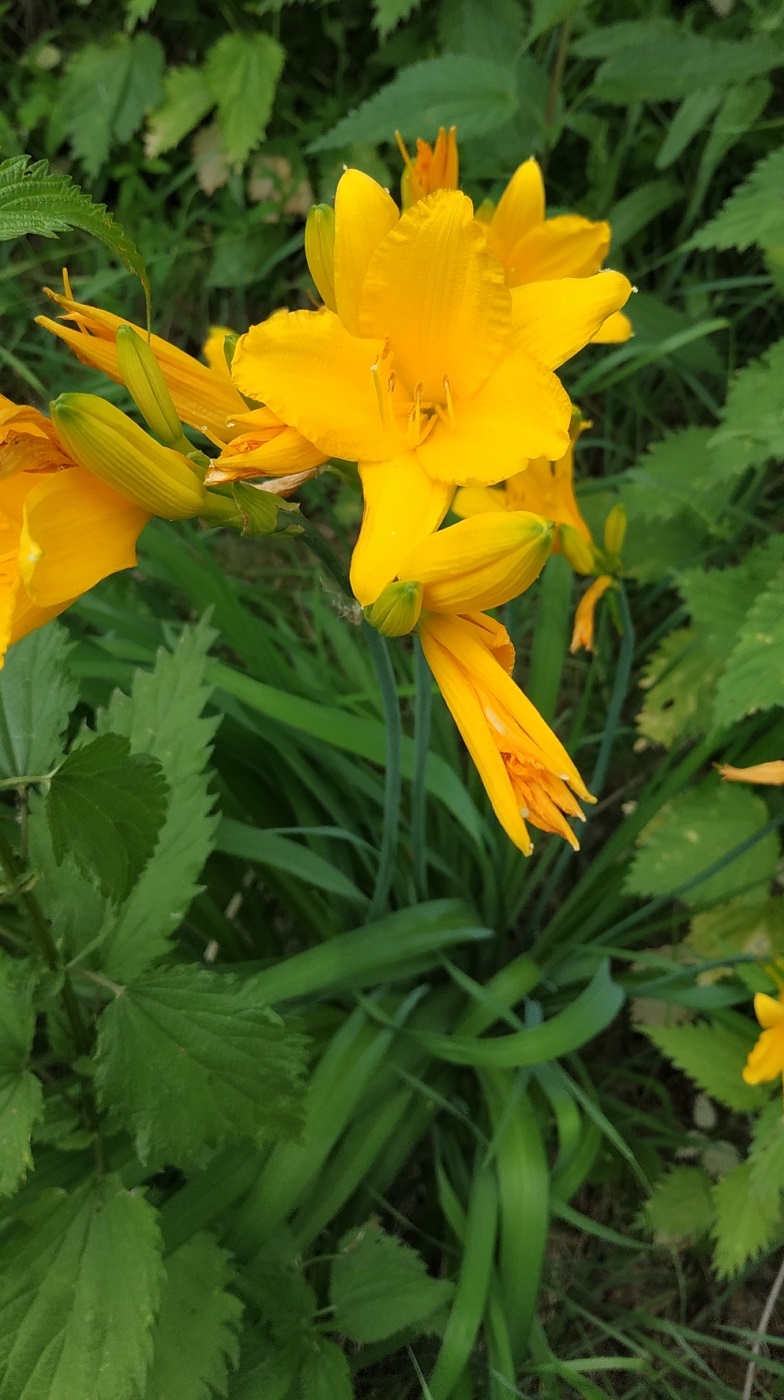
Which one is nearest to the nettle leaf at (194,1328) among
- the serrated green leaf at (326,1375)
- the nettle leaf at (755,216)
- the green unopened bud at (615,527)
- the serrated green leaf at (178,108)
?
the serrated green leaf at (326,1375)

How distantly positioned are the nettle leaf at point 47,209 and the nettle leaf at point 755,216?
0.96 m

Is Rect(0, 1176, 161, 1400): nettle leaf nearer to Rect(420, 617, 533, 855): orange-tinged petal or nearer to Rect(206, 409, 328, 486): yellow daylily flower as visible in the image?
Rect(420, 617, 533, 855): orange-tinged petal

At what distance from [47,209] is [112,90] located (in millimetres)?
1693

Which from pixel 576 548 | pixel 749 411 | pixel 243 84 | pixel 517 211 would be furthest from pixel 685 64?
pixel 576 548

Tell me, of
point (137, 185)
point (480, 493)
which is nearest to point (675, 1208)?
point (480, 493)

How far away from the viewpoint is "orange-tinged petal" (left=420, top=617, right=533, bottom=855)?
598 mm

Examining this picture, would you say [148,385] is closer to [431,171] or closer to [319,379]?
[319,379]

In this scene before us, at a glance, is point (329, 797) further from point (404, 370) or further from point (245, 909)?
point (404, 370)

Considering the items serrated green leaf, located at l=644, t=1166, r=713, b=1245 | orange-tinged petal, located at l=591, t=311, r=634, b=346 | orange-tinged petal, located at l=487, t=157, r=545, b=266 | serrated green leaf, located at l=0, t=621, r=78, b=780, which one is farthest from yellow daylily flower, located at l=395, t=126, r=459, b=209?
serrated green leaf, located at l=644, t=1166, r=713, b=1245

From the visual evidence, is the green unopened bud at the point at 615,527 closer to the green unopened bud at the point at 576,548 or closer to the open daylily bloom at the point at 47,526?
the green unopened bud at the point at 576,548

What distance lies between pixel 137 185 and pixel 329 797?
1470mm

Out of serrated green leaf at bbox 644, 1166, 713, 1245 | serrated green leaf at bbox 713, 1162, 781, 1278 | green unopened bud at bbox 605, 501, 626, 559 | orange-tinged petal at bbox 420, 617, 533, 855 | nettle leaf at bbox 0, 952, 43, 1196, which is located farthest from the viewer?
serrated green leaf at bbox 644, 1166, 713, 1245

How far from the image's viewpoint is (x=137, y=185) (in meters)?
1.85

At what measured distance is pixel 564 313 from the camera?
58cm
